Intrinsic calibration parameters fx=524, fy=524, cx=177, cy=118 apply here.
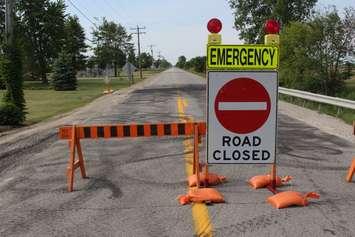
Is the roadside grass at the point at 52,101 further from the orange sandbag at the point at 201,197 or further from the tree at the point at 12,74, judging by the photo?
the orange sandbag at the point at 201,197

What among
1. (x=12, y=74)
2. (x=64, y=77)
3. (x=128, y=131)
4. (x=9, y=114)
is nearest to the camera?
(x=128, y=131)

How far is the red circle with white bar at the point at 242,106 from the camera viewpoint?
260 inches

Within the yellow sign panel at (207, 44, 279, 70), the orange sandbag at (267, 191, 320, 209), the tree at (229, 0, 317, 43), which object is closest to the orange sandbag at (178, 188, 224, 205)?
the orange sandbag at (267, 191, 320, 209)

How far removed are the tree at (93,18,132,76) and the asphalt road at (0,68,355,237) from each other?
88121 millimetres

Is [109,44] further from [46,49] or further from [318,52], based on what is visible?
[318,52]

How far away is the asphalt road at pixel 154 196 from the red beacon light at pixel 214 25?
6.93 feet

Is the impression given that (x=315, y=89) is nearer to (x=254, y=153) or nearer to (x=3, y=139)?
(x=3, y=139)

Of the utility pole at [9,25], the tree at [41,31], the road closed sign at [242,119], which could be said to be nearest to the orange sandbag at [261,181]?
the road closed sign at [242,119]

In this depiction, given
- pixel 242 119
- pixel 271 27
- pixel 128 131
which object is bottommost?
pixel 128 131

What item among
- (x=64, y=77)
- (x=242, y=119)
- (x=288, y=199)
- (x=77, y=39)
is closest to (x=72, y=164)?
(x=242, y=119)

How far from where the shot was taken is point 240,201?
6461 millimetres

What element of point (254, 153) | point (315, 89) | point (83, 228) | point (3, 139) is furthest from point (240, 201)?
point (315, 89)

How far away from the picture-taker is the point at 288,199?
624 cm

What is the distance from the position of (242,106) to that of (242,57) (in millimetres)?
616
